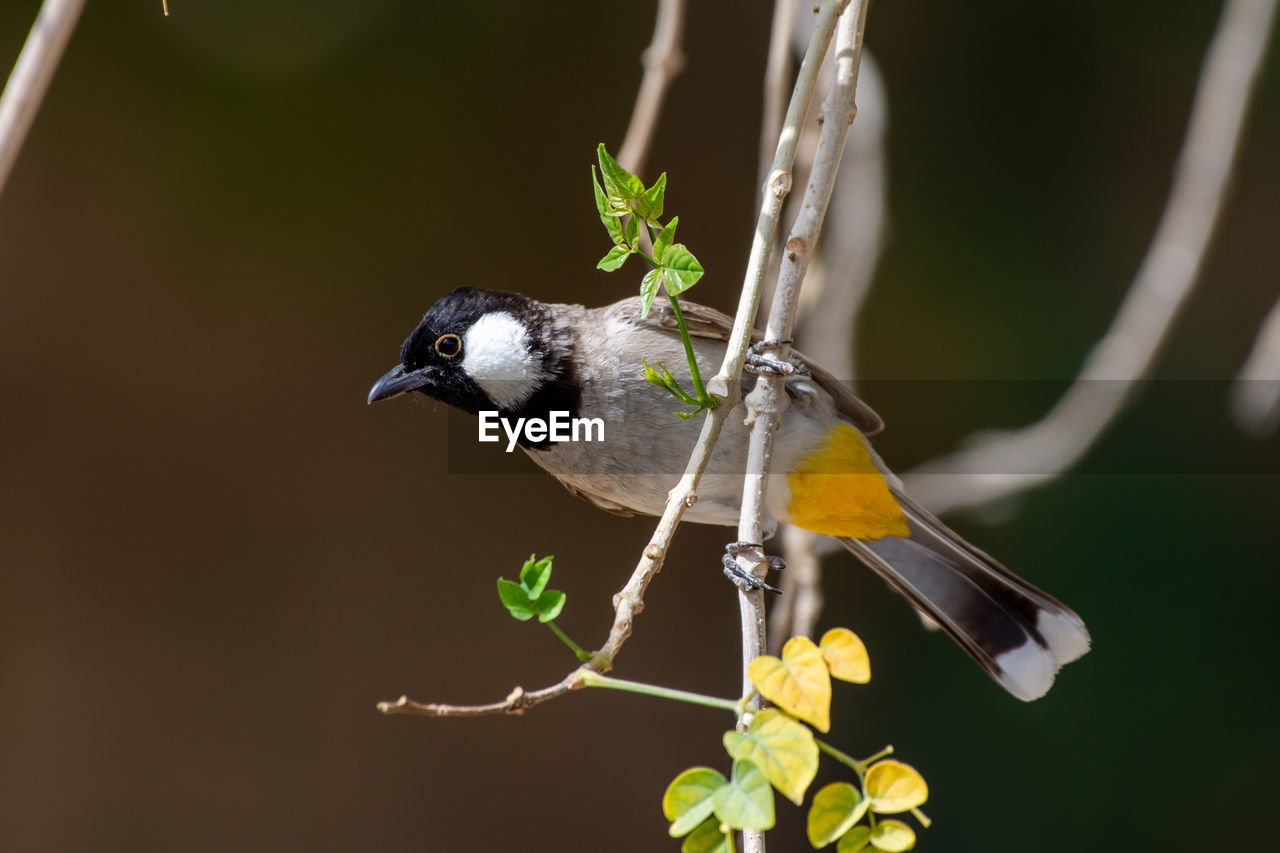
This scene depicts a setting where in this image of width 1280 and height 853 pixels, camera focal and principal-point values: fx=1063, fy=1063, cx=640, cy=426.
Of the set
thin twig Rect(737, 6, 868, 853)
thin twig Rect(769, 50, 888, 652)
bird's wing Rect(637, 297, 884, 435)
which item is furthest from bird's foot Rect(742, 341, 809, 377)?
A: thin twig Rect(769, 50, 888, 652)

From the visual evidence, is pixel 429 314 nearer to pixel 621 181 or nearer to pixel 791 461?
pixel 791 461

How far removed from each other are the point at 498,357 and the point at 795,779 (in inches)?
57.8

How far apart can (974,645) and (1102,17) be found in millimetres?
2640

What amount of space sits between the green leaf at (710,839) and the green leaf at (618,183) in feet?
2.01

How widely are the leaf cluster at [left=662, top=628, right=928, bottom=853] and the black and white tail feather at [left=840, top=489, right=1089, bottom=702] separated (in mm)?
1454

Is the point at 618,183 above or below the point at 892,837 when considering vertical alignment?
above

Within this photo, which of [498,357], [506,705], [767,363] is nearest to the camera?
[506,705]

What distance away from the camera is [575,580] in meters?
3.91

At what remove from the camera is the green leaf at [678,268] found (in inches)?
44.1

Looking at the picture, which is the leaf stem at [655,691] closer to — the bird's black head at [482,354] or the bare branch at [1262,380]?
the bird's black head at [482,354]

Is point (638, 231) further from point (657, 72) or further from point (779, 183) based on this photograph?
point (657, 72)

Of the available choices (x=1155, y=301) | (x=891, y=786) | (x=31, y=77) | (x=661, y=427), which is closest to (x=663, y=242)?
(x=891, y=786)

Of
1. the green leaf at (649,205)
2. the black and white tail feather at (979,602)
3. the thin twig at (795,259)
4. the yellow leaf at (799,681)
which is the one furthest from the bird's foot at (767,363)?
the black and white tail feather at (979,602)

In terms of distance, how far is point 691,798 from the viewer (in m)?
0.87
